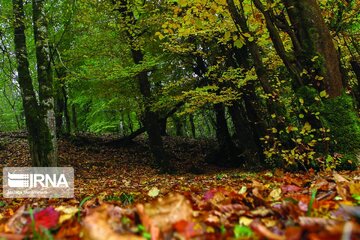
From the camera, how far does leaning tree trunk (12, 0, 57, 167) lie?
8.42 metres

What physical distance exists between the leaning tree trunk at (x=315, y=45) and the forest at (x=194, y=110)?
2 cm

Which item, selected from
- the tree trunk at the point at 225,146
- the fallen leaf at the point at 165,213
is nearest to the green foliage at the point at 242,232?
the fallen leaf at the point at 165,213

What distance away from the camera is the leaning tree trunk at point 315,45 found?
16.2 feet

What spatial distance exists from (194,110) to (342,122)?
268 inches

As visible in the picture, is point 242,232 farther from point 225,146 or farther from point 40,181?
point 225,146

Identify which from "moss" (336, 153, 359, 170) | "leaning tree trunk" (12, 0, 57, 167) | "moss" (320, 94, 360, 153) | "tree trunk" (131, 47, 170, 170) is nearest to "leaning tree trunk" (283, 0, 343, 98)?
"moss" (320, 94, 360, 153)

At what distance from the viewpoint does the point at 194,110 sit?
38.2ft

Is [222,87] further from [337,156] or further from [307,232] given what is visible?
[307,232]

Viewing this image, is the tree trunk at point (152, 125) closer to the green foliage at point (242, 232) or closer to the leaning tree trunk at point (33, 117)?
the leaning tree trunk at point (33, 117)

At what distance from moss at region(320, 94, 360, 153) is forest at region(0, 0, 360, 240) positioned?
2 centimetres

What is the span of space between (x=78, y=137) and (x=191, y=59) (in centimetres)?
693

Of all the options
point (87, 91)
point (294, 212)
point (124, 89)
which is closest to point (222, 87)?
point (124, 89)

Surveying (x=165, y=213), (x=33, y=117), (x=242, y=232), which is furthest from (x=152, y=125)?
(x=242, y=232)

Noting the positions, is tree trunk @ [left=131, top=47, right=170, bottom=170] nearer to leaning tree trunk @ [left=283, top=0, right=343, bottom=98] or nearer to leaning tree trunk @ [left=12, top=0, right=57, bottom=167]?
leaning tree trunk @ [left=12, top=0, right=57, bottom=167]
